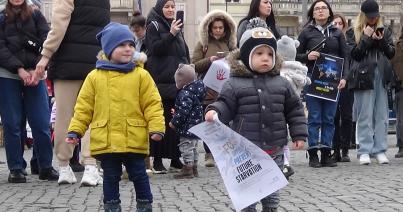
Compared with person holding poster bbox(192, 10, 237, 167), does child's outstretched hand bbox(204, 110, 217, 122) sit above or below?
below

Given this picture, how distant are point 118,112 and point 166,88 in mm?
3472

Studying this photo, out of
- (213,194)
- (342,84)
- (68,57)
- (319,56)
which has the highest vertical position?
(68,57)

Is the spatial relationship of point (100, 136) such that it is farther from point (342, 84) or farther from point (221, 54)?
point (342, 84)

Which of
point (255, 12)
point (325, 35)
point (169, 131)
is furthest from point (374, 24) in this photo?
point (169, 131)

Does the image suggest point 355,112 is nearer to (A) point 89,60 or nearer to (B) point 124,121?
(A) point 89,60

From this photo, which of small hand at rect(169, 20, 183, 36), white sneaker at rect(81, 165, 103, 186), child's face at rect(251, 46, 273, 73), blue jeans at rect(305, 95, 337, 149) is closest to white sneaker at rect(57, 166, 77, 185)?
white sneaker at rect(81, 165, 103, 186)

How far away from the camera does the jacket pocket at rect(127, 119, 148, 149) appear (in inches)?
231

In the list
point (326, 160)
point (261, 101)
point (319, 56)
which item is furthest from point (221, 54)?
point (261, 101)

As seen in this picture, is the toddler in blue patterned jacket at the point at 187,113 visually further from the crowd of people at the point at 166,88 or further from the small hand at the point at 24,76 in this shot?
the small hand at the point at 24,76

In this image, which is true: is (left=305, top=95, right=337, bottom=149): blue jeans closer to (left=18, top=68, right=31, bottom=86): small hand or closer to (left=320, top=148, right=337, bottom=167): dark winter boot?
(left=320, top=148, right=337, bottom=167): dark winter boot

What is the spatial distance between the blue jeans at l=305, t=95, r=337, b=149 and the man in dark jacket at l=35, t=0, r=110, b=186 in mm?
3133

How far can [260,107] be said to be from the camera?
574cm

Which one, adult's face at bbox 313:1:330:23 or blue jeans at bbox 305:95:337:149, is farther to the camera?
adult's face at bbox 313:1:330:23

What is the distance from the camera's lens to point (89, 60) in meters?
8.07
